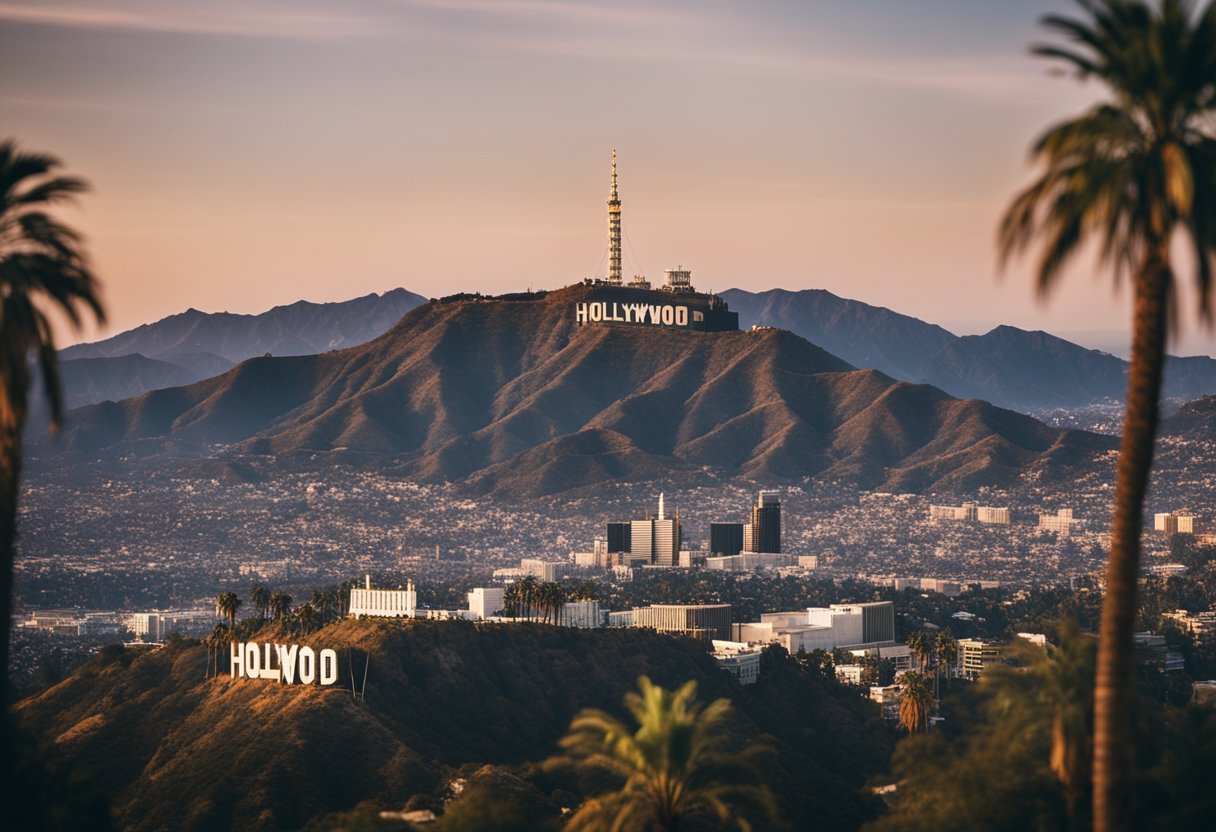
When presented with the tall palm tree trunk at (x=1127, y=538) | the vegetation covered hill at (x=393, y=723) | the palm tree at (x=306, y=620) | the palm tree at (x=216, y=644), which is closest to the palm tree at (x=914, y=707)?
the vegetation covered hill at (x=393, y=723)

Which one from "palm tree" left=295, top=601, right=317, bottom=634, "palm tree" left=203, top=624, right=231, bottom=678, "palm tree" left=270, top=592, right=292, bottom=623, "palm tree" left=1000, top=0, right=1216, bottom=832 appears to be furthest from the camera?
"palm tree" left=270, top=592, right=292, bottom=623

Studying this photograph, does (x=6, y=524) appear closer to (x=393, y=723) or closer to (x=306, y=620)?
(x=393, y=723)

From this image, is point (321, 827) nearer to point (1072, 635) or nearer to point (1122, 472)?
point (1072, 635)

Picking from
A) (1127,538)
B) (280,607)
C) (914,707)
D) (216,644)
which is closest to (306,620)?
(216,644)

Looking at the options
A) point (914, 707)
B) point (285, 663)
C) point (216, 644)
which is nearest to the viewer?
point (285, 663)

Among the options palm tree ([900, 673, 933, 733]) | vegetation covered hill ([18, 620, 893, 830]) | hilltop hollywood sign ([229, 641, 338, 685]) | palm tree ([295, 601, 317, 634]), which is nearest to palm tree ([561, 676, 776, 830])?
vegetation covered hill ([18, 620, 893, 830])

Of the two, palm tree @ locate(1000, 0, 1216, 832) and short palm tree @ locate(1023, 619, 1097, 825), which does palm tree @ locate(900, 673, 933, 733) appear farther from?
palm tree @ locate(1000, 0, 1216, 832)

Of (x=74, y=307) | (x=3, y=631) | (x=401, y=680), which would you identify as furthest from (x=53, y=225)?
(x=401, y=680)
